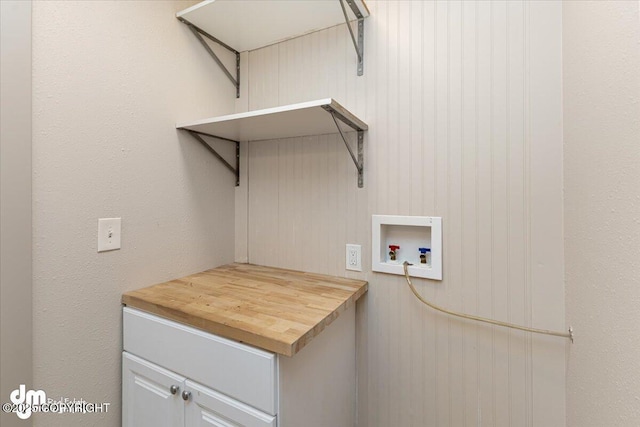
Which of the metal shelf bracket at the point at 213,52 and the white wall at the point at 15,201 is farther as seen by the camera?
the metal shelf bracket at the point at 213,52

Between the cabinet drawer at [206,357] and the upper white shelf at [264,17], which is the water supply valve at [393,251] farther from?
the upper white shelf at [264,17]

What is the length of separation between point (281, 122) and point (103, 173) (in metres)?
0.68

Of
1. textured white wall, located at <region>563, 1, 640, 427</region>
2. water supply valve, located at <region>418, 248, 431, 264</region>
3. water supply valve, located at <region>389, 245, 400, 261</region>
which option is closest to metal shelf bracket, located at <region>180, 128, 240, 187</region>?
water supply valve, located at <region>389, 245, 400, 261</region>

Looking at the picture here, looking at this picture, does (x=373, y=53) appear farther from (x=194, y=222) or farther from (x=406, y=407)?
(x=406, y=407)

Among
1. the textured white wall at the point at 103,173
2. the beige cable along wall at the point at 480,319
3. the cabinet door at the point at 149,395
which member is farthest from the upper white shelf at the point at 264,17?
the cabinet door at the point at 149,395

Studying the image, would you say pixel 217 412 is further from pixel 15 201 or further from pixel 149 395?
pixel 15 201

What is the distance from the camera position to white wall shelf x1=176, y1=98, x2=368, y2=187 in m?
1.00

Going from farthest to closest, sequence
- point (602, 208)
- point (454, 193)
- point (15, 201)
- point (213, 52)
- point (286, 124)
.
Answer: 1. point (213, 52)
2. point (286, 124)
3. point (454, 193)
4. point (15, 201)
5. point (602, 208)

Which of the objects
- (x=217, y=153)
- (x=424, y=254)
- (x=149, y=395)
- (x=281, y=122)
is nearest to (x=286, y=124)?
(x=281, y=122)

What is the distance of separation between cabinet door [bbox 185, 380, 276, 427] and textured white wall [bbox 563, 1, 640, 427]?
79 centimetres

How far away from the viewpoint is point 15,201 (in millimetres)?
837

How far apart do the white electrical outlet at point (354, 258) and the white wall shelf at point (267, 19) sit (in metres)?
0.76

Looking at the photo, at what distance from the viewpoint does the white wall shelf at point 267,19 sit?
120cm

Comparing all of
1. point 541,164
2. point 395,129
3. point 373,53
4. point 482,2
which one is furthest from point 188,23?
point 541,164
